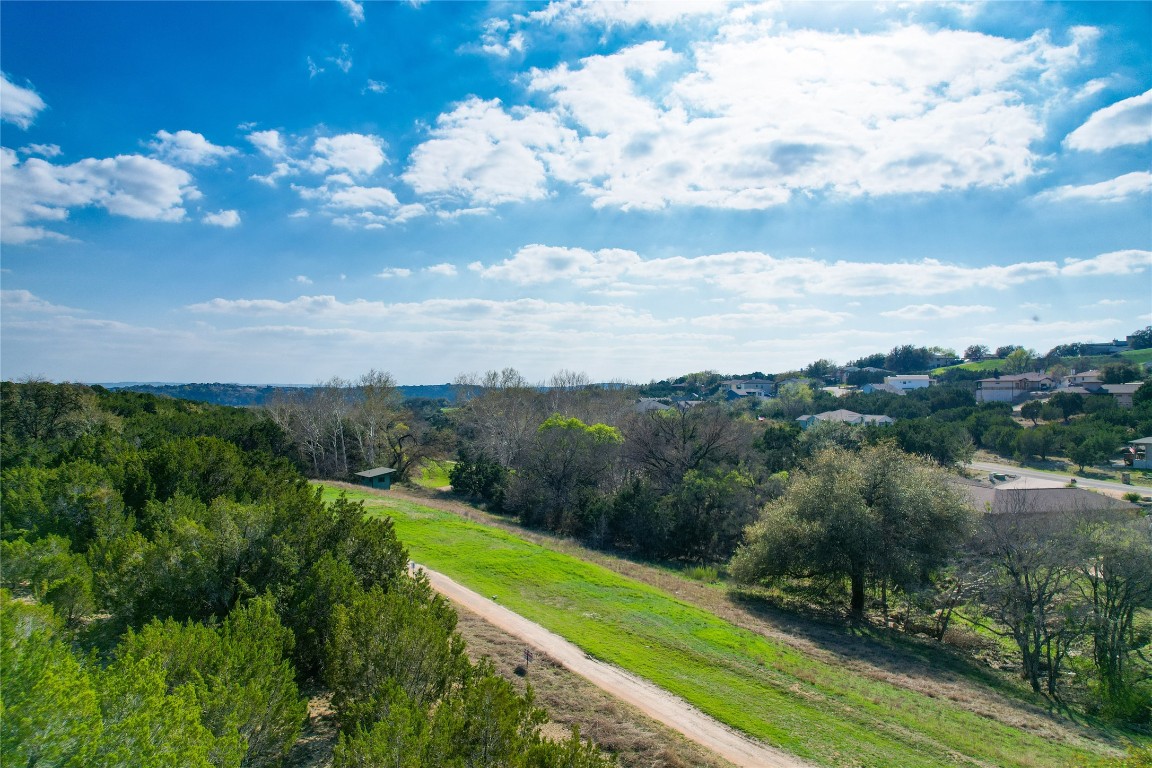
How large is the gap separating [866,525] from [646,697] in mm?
14346

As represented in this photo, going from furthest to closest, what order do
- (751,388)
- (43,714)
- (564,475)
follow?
(751,388), (564,475), (43,714)

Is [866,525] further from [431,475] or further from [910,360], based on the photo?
[910,360]

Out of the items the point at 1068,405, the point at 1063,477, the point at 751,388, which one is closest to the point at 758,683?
the point at 1063,477

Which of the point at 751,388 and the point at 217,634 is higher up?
the point at 751,388

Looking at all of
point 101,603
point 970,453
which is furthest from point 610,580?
point 970,453

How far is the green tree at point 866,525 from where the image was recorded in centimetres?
2306

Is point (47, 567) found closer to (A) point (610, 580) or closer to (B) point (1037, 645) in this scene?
(A) point (610, 580)

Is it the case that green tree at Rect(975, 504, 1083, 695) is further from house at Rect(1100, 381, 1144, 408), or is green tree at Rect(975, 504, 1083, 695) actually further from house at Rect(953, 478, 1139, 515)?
house at Rect(1100, 381, 1144, 408)

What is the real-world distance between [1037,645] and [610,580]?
14.8 meters

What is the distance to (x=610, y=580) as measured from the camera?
22906mm


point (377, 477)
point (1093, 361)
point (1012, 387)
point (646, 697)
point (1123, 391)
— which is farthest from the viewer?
point (1093, 361)

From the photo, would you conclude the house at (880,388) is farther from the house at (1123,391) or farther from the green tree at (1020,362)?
the house at (1123,391)

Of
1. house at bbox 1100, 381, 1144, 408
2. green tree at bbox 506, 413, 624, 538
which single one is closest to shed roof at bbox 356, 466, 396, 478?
green tree at bbox 506, 413, 624, 538

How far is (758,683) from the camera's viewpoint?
14.4 metres
